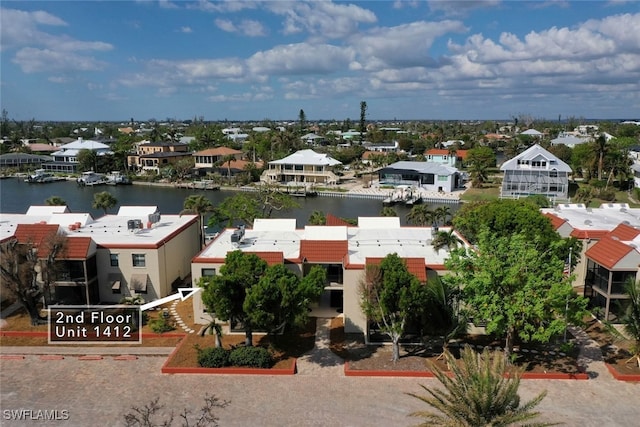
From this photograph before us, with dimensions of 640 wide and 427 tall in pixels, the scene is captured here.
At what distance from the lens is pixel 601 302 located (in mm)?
27766

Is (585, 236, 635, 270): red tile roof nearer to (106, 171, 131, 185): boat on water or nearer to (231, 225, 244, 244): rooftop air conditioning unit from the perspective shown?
(231, 225, 244, 244): rooftop air conditioning unit

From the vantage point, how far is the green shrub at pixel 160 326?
25.9m

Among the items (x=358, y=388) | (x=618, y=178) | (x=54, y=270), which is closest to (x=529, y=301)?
(x=358, y=388)

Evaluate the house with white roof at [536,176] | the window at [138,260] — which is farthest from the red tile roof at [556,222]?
the house with white roof at [536,176]

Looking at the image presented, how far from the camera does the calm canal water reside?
2872 inches

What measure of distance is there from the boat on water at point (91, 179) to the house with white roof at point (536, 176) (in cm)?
7579

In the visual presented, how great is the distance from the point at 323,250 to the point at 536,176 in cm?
6158

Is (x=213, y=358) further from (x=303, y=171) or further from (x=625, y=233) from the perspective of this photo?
(x=303, y=171)

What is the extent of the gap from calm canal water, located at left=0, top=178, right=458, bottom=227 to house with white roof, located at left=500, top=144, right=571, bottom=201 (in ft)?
36.4

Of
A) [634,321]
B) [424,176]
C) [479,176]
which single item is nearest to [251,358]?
[634,321]

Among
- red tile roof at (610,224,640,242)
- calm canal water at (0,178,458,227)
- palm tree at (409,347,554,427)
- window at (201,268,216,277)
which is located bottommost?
calm canal water at (0,178,458,227)

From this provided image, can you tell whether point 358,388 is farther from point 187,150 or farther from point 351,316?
point 187,150

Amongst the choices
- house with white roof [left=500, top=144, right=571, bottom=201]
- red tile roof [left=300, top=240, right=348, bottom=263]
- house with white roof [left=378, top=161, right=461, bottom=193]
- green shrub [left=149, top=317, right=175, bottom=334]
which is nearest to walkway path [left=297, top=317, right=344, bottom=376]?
red tile roof [left=300, top=240, right=348, bottom=263]

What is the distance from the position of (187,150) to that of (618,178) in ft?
303
